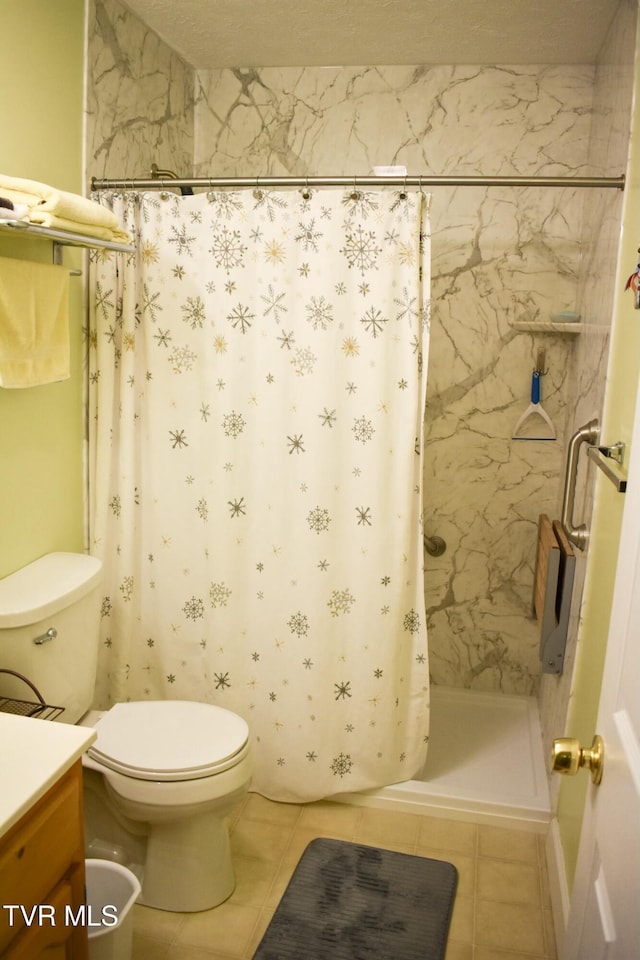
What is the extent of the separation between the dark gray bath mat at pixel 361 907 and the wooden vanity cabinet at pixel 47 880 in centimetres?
66

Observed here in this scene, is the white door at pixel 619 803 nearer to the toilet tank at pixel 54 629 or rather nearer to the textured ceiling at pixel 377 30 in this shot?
the toilet tank at pixel 54 629

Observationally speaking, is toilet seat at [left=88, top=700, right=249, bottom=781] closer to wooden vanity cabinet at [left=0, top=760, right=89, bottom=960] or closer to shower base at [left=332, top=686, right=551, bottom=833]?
wooden vanity cabinet at [left=0, top=760, right=89, bottom=960]

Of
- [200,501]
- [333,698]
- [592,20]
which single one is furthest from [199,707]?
[592,20]

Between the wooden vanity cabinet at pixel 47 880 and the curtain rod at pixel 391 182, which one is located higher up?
the curtain rod at pixel 391 182

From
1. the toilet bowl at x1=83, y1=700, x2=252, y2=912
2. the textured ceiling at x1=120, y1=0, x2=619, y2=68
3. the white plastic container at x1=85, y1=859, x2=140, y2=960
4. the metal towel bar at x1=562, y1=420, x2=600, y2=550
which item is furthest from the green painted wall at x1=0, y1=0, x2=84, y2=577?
the metal towel bar at x1=562, y1=420, x2=600, y2=550

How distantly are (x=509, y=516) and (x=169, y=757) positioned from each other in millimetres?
1714

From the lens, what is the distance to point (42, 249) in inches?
81.4

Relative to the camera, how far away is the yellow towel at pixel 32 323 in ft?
5.79

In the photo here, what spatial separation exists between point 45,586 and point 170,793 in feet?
2.04

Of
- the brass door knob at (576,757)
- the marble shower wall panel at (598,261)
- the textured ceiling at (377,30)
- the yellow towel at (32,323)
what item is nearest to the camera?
the brass door knob at (576,757)

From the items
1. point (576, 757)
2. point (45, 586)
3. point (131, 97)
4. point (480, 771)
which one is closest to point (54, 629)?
point (45, 586)

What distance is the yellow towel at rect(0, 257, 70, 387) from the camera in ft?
5.79

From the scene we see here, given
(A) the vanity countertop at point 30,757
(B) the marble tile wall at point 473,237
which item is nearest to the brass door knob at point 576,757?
(A) the vanity countertop at point 30,757

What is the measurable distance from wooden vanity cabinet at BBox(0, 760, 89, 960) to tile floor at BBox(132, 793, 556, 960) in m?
0.55
